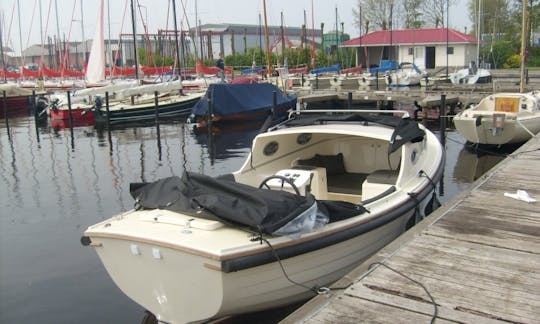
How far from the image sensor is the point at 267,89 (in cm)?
2878

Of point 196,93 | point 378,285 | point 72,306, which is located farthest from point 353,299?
point 196,93

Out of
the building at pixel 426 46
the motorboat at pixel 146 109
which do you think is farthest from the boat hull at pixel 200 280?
the building at pixel 426 46

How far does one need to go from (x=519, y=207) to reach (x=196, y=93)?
27.8m

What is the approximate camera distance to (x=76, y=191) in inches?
560

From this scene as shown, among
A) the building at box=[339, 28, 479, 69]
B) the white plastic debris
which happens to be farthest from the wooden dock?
the building at box=[339, 28, 479, 69]

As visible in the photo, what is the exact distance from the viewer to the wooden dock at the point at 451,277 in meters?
4.66

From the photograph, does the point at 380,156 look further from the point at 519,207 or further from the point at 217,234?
the point at 217,234

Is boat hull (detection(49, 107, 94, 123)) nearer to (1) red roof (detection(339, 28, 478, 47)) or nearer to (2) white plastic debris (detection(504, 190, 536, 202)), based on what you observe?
(2) white plastic debris (detection(504, 190, 536, 202))

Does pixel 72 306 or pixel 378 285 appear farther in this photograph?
pixel 72 306

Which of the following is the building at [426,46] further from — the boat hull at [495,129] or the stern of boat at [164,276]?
the stern of boat at [164,276]

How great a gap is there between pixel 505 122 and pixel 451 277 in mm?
12355

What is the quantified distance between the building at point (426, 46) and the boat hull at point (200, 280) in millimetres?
46445

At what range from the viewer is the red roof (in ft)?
169

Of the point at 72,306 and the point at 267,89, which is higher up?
the point at 267,89
